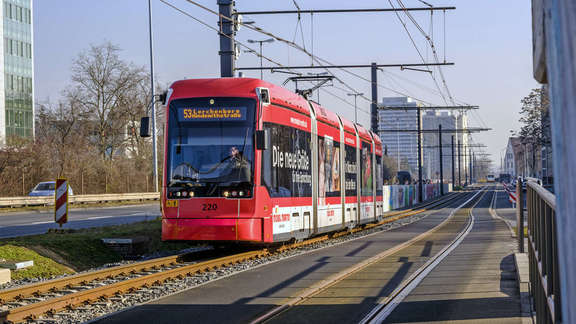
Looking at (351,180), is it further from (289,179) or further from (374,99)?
(374,99)

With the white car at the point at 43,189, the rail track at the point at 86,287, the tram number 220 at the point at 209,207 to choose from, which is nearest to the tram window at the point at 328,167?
the rail track at the point at 86,287

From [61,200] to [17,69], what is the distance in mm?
63569

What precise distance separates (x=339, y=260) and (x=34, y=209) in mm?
26072

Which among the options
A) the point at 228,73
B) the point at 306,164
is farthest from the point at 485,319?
the point at 228,73

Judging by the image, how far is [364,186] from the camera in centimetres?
2512

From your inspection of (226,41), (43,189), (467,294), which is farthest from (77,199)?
(467,294)

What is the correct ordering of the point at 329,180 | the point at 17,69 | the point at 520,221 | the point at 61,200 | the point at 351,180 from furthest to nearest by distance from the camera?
1. the point at 17,69
2. the point at 351,180
3. the point at 329,180
4. the point at 61,200
5. the point at 520,221

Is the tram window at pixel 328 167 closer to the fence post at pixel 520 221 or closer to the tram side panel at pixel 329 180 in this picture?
the tram side panel at pixel 329 180

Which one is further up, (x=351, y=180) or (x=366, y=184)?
(x=351, y=180)

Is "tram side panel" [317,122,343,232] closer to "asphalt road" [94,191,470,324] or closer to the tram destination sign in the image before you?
"asphalt road" [94,191,470,324]

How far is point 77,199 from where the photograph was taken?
43594mm

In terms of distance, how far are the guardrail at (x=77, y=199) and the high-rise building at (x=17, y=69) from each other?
94.9 ft

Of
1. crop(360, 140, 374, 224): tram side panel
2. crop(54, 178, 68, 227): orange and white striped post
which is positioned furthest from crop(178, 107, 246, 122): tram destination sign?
crop(360, 140, 374, 224): tram side panel

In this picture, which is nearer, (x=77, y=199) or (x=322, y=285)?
(x=322, y=285)
